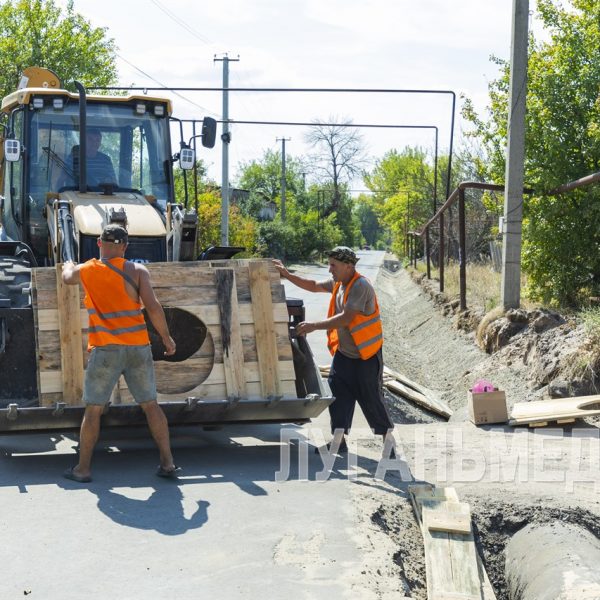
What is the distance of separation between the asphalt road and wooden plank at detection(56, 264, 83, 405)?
23.8 inches

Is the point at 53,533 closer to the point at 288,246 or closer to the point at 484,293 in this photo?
the point at 484,293

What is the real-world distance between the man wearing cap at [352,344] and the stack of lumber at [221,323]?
0.83 feet

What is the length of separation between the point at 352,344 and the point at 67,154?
162 inches

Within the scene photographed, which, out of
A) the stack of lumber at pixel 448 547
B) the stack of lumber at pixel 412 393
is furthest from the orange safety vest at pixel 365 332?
the stack of lumber at pixel 412 393

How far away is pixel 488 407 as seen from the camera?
9797mm

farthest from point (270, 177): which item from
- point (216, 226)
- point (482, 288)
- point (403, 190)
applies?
point (482, 288)

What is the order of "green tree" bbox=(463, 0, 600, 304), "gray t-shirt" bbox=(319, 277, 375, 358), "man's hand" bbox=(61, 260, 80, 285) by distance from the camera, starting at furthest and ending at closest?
"green tree" bbox=(463, 0, 600, 304) → "gray t-shirt" bbox=(319, 277, 375, 358) → "man's hand" bbox=(61, 260, 80, 285)

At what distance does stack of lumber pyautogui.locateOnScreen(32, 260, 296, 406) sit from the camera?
25.9 ft

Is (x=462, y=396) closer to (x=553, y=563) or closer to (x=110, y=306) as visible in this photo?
(x=110, y=306)

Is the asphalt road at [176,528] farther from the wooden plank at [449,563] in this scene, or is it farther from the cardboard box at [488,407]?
the cardboard box at [488,407]

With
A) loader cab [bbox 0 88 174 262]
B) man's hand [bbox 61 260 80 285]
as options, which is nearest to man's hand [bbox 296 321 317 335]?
man's hand [bbox 61 260 80 285]

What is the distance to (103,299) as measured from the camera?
715 cm

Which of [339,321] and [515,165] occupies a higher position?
[515,165]

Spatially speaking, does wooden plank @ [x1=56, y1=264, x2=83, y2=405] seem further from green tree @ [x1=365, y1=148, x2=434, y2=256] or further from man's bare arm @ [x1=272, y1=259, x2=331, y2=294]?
green tree @ [x1=365, y1=148, x2=434, y2=256]
